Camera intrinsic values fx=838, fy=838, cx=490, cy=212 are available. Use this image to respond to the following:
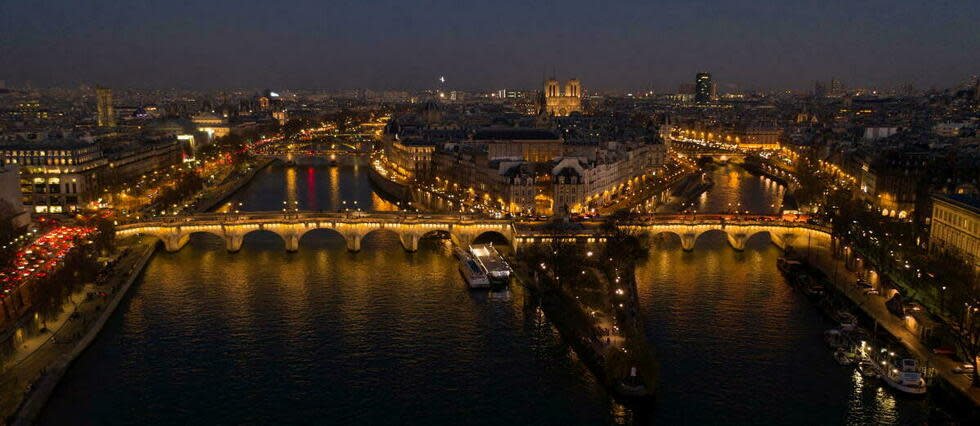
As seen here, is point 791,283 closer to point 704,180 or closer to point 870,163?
point 870,163

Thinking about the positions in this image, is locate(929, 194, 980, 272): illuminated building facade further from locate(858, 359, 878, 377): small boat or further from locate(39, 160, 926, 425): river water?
locate(858, 359, 878, 377): small boat

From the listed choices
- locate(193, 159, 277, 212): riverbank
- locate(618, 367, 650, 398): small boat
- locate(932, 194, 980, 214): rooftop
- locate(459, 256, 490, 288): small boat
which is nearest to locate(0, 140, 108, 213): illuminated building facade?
locate(193, 159, 277, 212): riverbank

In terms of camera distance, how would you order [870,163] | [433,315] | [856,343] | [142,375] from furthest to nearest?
1. [870,163]
2. [433,315]
3. [856,343]
4. [142,375]

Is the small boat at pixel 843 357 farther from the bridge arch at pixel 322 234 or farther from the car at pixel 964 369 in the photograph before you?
the bridge arch at pixel 322 234

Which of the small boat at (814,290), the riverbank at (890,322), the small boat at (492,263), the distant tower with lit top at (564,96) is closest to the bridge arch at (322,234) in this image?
the small boat at (492,263)

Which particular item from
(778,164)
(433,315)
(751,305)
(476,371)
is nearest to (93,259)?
(433,315)
